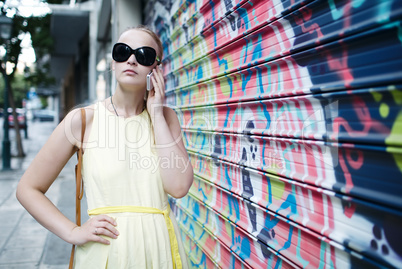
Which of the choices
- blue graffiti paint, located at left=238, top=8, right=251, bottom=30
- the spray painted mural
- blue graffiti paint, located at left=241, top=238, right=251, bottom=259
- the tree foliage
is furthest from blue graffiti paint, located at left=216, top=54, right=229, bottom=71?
the tree foliage

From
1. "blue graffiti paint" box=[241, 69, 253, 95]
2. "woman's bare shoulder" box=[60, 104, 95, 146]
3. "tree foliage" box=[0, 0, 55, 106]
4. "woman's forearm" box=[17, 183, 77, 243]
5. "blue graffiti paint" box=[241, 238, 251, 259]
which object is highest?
"tree foliage" box=[0, 0, 55, 106]

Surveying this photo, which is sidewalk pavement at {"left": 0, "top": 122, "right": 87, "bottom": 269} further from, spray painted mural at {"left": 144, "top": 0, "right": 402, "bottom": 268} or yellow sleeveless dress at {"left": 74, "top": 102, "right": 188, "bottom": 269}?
yellow sleeveless dress at {"left": 74, "top": 102, "right": 188, "bottom": 269}

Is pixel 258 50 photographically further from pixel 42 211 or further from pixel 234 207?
pixel 42 211

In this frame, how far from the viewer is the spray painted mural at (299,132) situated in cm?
119

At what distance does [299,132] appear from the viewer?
5.60 feet

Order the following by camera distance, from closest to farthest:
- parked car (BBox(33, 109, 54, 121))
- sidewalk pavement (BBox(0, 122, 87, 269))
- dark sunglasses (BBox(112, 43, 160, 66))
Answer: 1. dark sunglasses (BBox(112, 43, 160, 66))
2. sidewalk pavement (BBox(0, 122, 87, 269))
3. parked car (BBox(33, 109, 54, 121))

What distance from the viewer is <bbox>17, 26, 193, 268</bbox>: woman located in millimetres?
1686

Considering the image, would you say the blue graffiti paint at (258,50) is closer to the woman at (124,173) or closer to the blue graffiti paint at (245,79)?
the blue graffiti paint at (245,79)

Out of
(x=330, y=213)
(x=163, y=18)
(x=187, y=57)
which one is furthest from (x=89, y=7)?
(x=330, y=213)

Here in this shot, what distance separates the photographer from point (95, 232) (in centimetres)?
165

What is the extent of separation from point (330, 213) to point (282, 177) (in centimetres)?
41

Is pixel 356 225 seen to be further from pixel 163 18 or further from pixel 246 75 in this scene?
pixel 163 18

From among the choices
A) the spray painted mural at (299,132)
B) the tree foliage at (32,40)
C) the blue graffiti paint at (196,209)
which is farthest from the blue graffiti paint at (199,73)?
the tree foliage at (32,40)

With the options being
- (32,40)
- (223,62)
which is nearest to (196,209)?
(223,62)
